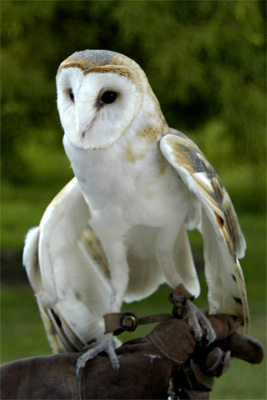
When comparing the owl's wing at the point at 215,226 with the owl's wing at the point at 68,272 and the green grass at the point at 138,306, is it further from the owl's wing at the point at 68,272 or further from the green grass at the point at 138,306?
the green grass at the point at 138,306

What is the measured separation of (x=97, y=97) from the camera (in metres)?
1.23

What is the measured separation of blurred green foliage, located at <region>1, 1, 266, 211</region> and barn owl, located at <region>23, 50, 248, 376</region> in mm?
1678

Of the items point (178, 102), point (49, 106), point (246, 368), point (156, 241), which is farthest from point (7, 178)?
point (156, 241)

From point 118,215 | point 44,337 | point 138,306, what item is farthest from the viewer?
point 138,306

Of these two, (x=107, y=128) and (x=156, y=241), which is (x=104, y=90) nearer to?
(x=107, y=128)

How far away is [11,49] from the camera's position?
338 cm

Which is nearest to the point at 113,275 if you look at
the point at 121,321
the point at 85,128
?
the point at 121,321

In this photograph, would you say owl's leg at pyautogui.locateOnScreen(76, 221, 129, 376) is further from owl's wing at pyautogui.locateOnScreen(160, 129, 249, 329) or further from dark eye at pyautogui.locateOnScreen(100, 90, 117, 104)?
dark eye at pyautogui.locateOnScreen(100, 90, 117, 104)

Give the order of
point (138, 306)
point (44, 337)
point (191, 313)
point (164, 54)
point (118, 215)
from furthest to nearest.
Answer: point (138, 306) < point (44, 337) < point (164, 54) < point (191, 313) < point (118, 215)

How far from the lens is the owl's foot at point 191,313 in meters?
1.49

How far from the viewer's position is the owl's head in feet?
3.98

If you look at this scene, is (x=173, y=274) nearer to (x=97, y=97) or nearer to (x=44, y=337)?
(x=97, y=97)

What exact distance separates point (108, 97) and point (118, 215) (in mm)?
277

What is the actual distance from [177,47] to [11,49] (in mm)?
863
